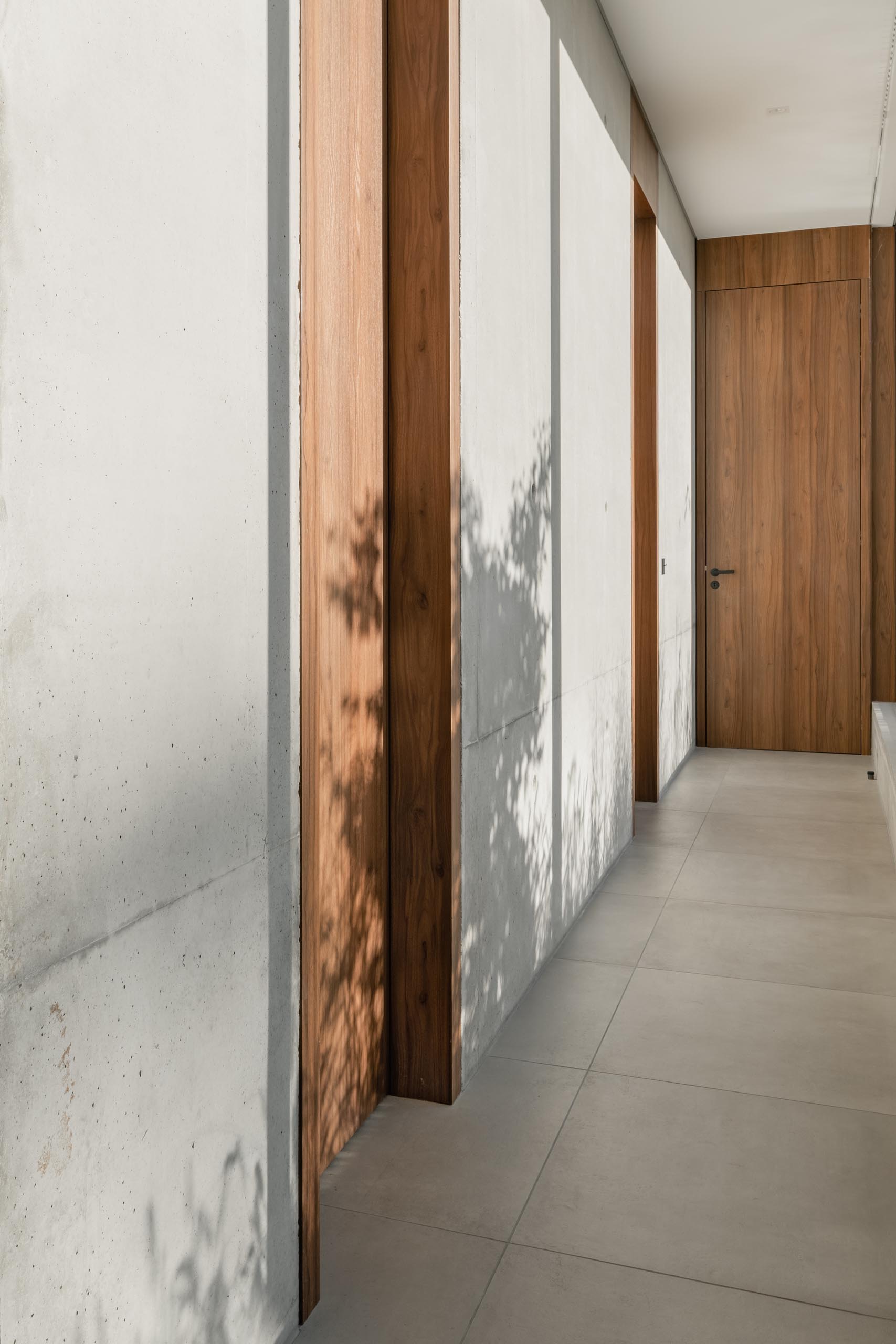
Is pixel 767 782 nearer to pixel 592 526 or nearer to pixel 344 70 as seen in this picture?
pixel 592 526

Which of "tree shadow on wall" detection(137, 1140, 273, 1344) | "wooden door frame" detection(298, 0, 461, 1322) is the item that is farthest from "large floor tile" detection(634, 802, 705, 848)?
"tree shadow on wall" detection(137, 1140, 273, 1344)

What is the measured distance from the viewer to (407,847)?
90.5 inches

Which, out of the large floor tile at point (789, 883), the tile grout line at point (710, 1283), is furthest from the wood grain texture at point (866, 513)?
the tile grout line at point (710, 1283)

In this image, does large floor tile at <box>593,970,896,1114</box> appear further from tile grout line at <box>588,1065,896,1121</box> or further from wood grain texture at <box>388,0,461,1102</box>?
wood grain texture at <box>388,0,461,1102</box>

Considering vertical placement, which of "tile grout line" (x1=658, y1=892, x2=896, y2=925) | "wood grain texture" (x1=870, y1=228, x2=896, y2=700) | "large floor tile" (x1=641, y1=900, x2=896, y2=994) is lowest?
"large floor tile" (x1=641, y1=900, x2=896, y2=994)

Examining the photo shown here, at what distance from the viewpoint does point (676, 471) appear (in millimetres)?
5949

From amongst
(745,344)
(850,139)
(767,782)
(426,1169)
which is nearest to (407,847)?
(426,1169)

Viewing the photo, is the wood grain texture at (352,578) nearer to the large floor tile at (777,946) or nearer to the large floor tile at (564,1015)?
the large floor tile at (564,1015)

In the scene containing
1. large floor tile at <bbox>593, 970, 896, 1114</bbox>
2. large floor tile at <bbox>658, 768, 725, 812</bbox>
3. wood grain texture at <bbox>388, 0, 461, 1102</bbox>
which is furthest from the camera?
large floor tile at <bbox>658, 768, 725, 812</bbox>

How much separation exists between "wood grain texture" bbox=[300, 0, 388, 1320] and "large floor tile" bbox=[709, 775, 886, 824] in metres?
3.05

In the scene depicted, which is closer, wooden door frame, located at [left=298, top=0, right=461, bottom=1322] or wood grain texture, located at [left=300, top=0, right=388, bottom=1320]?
wood grain texture, located at [left=300, top=0, right=388, bottom=1320]

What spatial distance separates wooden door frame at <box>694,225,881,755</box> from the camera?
6.43 metres

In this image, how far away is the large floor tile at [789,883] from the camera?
3.64 metres

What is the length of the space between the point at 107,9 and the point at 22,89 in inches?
7.7
